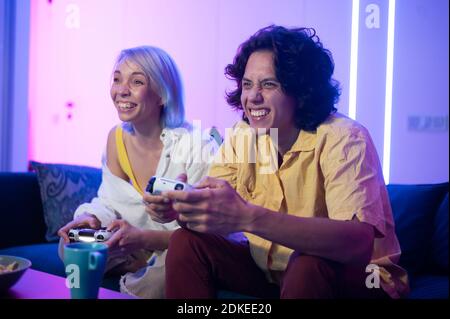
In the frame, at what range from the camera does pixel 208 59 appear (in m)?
1.96

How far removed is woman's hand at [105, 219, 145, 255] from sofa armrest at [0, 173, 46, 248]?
666mm

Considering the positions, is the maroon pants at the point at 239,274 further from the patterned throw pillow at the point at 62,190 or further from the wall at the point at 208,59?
the patterned throw pillow at the point at 62,190

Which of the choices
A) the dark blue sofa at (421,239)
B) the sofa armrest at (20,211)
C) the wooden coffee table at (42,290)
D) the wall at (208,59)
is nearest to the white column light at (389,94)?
the wall at (208,59)

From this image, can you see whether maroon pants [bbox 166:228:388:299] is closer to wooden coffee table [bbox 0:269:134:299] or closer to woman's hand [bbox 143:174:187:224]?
woman's hand [bbox 143:174:187:224]

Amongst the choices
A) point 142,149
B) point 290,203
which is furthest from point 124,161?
point 290,203

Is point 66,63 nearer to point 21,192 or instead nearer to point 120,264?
point 21,192

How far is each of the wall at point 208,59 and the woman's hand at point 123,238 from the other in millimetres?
757

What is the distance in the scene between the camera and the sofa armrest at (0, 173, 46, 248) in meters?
1.75

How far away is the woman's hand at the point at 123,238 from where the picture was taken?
121cm

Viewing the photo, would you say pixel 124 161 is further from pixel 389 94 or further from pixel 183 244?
pixel 389 94

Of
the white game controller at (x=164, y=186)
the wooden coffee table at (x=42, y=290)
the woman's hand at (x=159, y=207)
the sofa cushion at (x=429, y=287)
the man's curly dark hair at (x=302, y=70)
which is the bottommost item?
the sofa cushion at (x=429, y=287)

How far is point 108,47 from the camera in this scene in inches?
91.8

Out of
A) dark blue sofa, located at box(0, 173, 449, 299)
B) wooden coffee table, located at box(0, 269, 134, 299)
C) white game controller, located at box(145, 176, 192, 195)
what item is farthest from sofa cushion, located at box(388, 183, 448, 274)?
wooden coffee table, located at box(0, 269, 134, 299)
